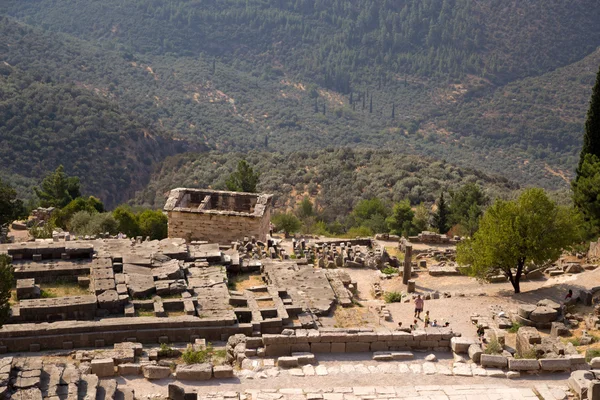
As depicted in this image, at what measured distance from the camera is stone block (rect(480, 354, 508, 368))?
19.0 metres

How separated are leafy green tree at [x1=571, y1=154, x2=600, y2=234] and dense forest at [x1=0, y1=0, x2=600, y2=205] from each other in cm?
3566

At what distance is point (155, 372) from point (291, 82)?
95415mm

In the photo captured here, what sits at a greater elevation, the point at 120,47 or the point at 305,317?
the point at 120,47

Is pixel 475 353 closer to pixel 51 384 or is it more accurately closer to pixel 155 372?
pixel 155 372

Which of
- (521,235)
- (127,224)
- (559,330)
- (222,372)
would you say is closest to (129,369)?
(222,372)

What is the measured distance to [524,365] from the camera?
1875cm

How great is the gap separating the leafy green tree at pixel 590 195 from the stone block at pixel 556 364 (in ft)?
55.8

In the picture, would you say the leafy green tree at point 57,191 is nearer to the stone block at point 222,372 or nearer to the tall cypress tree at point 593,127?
the tall cypress tree at point 593,127

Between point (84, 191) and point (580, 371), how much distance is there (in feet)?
156

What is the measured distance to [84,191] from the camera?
2355 inches

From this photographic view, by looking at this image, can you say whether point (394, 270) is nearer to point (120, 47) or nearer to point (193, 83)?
point (193, 83)

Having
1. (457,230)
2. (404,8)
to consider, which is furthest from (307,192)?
(404,8)

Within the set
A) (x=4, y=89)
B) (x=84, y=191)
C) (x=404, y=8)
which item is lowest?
(x=84, y=191)

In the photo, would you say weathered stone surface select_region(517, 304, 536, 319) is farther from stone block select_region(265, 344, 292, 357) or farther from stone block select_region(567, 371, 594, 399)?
stone block select_region(265, 344, 292, 357)
